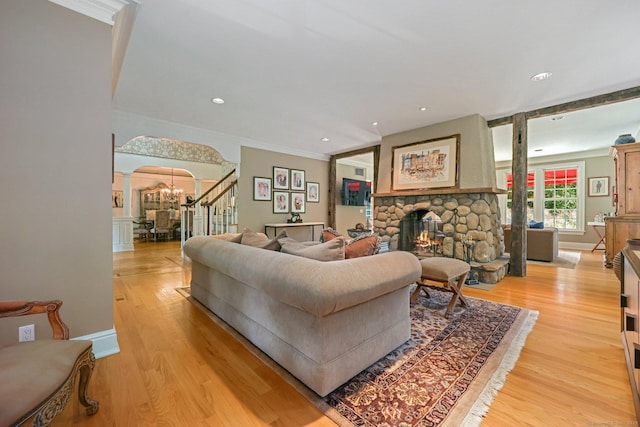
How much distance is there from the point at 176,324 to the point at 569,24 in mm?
4217

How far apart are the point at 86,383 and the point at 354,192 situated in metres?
7.01

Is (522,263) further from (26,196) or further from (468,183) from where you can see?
(26,196)

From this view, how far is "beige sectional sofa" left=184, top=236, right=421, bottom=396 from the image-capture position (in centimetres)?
142

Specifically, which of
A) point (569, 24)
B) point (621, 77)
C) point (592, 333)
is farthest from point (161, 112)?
point (621, 77)

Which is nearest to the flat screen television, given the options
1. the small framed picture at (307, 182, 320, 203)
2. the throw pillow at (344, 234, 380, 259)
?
the small framed picture at (307, 182, 320, 203)

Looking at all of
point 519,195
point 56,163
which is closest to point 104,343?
point 56,163

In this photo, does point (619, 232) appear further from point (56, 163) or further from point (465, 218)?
point (56, 163)

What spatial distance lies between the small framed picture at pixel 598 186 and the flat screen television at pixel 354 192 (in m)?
5.56

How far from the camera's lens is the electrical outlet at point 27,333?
1.58 metres

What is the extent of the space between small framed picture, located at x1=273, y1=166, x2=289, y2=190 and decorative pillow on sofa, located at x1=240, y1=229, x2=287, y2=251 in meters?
3.62

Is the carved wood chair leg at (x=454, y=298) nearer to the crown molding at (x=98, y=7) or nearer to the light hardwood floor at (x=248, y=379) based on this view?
the light hardwood floor at (x=248, y=379)

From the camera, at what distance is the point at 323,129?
193 inches

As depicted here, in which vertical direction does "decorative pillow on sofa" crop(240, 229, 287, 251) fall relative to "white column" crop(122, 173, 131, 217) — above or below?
below

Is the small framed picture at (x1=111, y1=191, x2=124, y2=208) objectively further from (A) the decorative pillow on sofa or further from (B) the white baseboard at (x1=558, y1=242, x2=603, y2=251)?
(B) the white baseboard at (x1=558, y1=242, x2=603, y2=251)
